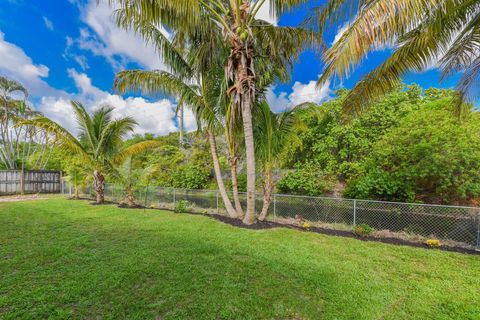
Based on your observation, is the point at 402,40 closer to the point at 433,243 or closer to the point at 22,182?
the point at 433,243

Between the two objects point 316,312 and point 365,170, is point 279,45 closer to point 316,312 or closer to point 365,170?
point 365,170

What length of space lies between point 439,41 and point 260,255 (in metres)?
5.35

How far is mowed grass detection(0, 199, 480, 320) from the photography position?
91.0 inches

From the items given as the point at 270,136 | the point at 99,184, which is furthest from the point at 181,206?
the point at 99,184

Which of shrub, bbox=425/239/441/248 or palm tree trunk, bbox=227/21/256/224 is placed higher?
palm tree trunk, bbox=227/21/256/224

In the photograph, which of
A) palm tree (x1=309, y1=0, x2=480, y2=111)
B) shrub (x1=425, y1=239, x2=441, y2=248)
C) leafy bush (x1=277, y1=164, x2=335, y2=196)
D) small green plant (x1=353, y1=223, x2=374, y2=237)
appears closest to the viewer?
palm tree (x1=309, y1=0, x2=480, y2=111)

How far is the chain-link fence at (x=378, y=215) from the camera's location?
15.0 feet

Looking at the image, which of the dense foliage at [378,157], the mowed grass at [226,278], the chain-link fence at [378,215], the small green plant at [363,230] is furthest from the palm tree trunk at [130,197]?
the small green plant at [363,230]

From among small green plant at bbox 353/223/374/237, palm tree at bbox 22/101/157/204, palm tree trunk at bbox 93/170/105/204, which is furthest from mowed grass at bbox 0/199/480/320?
palm tree trunk at bbox 93/170/105/204

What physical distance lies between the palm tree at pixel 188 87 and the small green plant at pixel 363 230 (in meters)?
3.54

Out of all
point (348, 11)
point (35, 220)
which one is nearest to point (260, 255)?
point (348, 11)

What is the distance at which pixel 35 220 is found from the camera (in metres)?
6.48

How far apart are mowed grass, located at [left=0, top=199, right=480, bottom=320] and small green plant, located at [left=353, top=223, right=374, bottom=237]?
0.58m

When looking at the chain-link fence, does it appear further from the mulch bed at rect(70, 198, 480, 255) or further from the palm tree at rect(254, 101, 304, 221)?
the palm tree at rect(254, 101, 304, 221)
